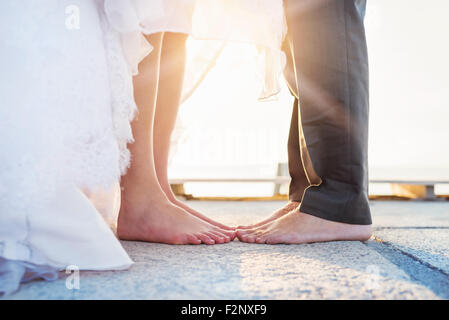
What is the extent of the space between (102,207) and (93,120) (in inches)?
7.4

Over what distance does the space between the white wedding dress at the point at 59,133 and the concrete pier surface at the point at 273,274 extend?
2.0 inches

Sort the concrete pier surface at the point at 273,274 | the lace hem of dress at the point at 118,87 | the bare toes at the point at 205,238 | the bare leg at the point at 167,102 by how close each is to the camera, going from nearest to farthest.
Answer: the concrete pier surface at the point at 273,274
the lace hem of dress at the point at 118,87
the bare toes at the point at 205,238
the bare leg at the point at 167,102

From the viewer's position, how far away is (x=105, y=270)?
644 mm

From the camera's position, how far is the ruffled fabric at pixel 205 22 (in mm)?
771

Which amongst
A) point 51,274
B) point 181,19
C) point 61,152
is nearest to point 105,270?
point 51,274

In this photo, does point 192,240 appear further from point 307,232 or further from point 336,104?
point 336,104

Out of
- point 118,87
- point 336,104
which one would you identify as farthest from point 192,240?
point 336,104

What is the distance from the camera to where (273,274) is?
2.06 ft

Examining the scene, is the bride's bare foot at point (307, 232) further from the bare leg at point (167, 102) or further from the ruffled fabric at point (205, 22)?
the ruffled fabric at point (205, 22)

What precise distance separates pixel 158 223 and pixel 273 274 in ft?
1.38

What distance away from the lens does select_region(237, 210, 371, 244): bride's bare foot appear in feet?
3.06

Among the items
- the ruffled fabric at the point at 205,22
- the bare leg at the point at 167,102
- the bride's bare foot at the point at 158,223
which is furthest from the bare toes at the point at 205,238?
the ruffled fabric at the point at 205,22

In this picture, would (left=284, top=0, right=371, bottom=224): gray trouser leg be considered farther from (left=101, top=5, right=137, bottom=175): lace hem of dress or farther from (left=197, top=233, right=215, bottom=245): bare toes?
(left=101, top=5, right=137, bottom=175): lace hem of dress

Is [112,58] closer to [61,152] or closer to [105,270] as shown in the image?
[61,152]
